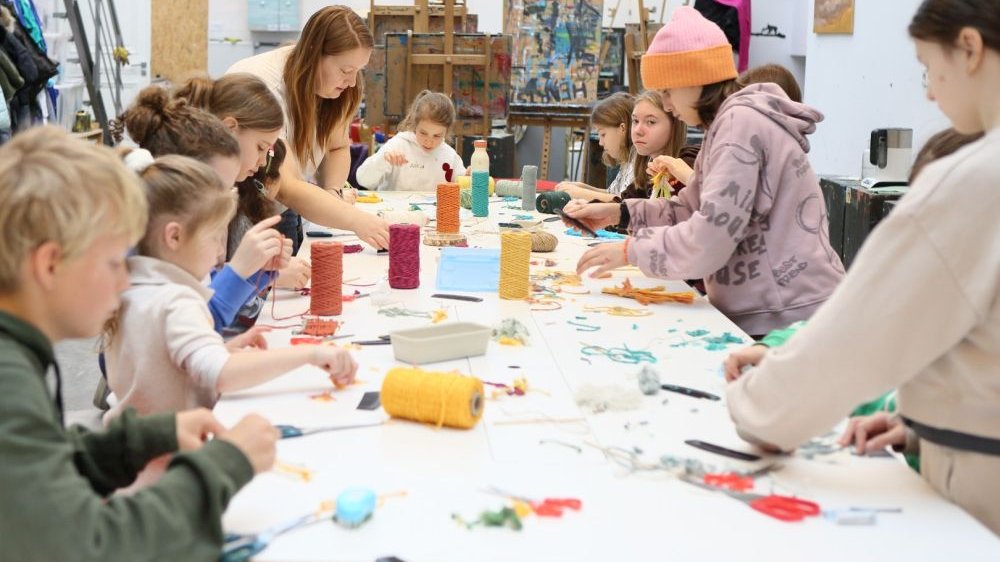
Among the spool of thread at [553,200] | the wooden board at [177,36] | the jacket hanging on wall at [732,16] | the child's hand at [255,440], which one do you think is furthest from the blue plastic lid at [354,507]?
the wooden board at [177,36]

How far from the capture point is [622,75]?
9.74 meters

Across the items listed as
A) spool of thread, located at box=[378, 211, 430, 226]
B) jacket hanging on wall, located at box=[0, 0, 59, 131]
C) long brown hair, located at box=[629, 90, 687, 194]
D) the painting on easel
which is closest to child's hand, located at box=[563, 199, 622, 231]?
spool of thread, located at box=[378, 211, 430, 226]

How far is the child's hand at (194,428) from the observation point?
4.97 feet

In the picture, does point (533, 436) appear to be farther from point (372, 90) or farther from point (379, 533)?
point (372, 90)

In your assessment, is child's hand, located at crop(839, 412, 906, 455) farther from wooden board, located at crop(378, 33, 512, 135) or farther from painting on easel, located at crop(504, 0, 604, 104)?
painting on easel, located at crop(504, 0, 604, 104)

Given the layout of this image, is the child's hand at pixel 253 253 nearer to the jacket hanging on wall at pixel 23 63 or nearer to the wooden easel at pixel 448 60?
the jacket hanging on wall at pixel 23 63

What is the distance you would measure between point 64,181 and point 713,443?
110cm

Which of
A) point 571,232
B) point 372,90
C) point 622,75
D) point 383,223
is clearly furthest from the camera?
point 622,75

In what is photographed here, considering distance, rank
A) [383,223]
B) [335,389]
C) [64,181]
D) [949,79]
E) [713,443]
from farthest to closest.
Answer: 1. [383,223]
2. [335,389]
3. [713,443]
4. [949,79]
5. [64,181]

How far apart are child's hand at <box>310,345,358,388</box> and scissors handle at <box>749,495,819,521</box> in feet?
2.71

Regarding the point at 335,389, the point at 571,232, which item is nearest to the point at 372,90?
the point at 571,232

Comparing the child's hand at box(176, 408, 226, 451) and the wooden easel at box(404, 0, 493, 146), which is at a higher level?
the wooden easel at box(404, 0, 493, 146)

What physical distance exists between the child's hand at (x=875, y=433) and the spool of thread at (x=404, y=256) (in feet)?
4.71

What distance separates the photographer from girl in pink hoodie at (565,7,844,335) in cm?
260
